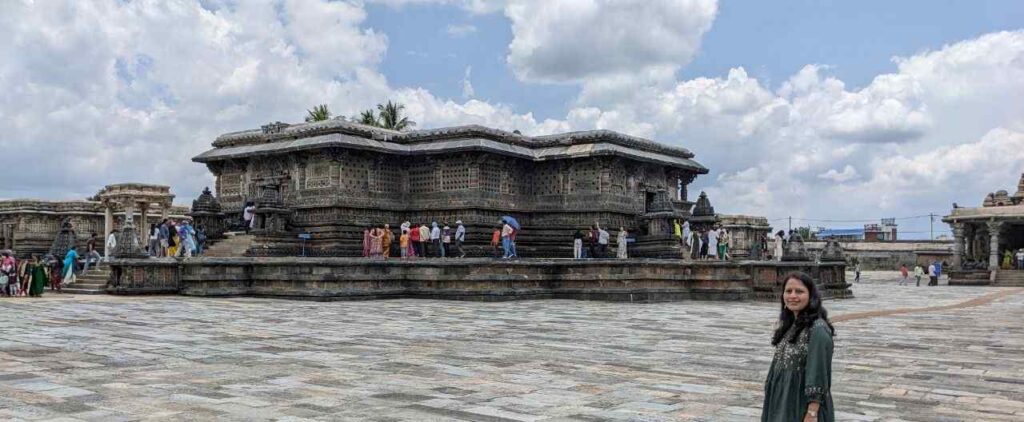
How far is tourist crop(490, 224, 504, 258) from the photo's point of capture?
2631cm

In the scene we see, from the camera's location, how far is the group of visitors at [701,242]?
2941 cm

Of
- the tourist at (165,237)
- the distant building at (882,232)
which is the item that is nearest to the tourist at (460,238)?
the tourist at (165,237)

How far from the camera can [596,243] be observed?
27609mm

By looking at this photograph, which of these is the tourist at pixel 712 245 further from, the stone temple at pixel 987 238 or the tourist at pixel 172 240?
the stone temple at pixel 987 238

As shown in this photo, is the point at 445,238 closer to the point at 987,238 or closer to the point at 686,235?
the point at 686,235

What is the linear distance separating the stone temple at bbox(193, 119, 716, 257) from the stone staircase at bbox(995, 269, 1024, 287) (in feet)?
67.2

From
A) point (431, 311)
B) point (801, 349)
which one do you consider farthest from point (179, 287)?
point (801, 349)

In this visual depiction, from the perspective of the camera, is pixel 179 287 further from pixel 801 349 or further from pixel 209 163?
pixel 801 349

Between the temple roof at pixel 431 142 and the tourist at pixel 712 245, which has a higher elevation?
the temple roof at pixel 431 142

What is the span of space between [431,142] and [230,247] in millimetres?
7411

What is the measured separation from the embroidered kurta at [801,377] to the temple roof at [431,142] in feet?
76.4

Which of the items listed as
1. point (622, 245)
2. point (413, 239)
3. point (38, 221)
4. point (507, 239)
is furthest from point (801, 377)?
point (38, 221)

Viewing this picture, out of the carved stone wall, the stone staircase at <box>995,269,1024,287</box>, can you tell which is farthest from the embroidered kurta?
the stone staircase at <box>995,269,1024,287</box>

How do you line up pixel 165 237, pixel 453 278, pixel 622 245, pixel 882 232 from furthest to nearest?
pixel 882 232 → pixel 622 245 → pixel 165 237 → pixel 453 278
